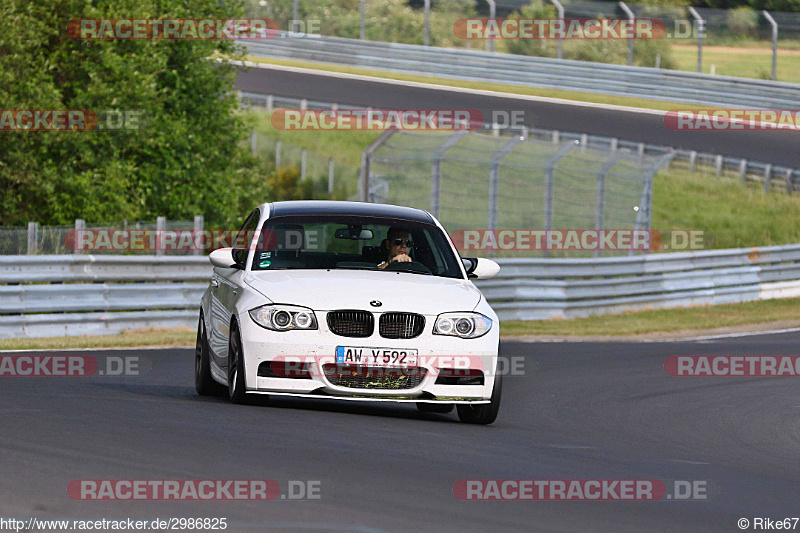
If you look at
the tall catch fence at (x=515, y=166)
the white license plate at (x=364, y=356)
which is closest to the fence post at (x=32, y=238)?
the tall catch fence at (x=515, y=166)

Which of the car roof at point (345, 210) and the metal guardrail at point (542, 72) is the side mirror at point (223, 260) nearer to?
the car roof at point (345, 210)

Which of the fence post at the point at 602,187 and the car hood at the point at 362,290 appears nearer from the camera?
the car hood at the point at 362,290

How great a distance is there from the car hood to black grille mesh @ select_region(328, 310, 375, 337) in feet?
0.20

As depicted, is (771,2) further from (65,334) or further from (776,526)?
(776,526)

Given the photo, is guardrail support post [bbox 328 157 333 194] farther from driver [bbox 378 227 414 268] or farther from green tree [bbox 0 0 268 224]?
driver [bbox 378 227 414 268]

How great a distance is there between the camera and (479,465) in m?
7.67

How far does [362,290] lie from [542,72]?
34.0 meters

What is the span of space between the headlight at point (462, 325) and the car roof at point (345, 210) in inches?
54.6

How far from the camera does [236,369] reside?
958 centimetres

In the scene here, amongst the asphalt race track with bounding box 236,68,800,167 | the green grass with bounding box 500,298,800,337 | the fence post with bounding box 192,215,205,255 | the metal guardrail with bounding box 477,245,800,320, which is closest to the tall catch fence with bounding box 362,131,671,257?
the metal guardrail with bounding box 477,245,800,320

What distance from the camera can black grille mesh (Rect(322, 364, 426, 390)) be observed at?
9227 mm

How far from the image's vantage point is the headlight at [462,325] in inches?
370

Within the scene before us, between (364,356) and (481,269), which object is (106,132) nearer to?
(481,269)

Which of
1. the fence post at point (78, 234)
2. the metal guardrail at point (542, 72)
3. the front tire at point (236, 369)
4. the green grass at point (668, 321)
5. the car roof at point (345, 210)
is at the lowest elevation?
the green grass at point (668, 321)
